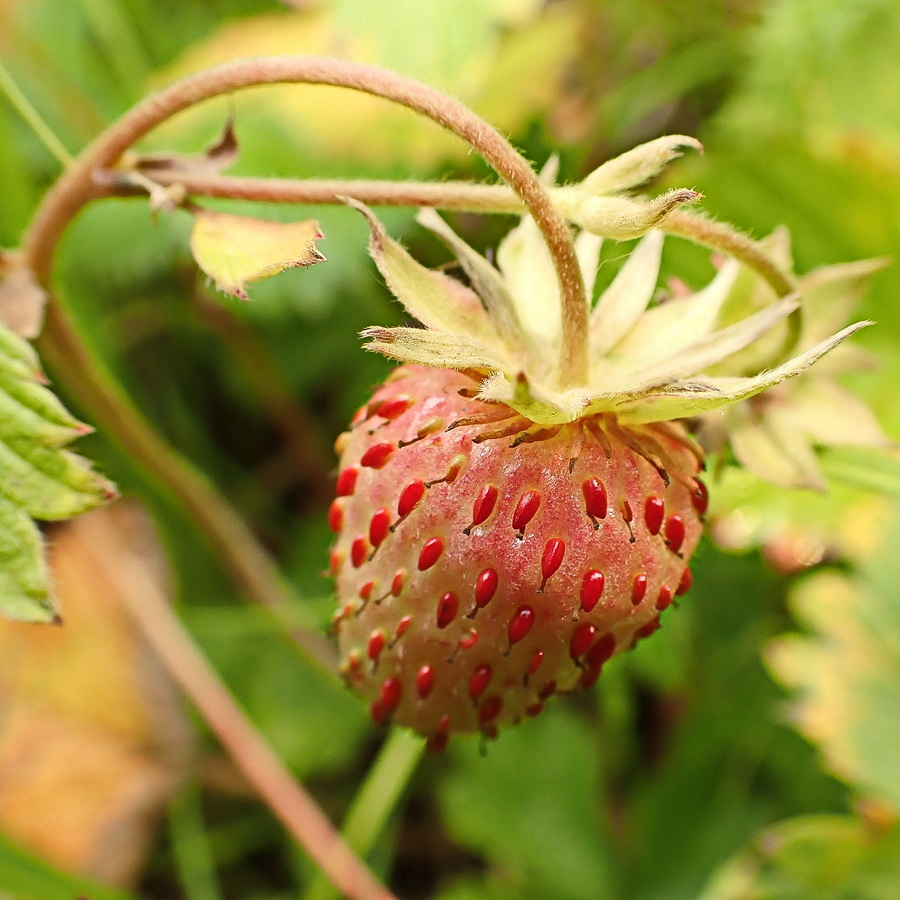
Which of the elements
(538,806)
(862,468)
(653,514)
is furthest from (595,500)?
(538,806)

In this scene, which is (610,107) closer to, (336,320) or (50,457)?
(336,320)

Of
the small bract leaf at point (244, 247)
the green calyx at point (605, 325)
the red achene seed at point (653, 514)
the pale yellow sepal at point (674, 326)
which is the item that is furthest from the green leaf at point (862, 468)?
the small bract leaf at point (244, 247)

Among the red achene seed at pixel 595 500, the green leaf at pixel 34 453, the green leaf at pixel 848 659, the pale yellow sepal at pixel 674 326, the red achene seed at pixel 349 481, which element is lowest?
the green leaf at pixel 848 659

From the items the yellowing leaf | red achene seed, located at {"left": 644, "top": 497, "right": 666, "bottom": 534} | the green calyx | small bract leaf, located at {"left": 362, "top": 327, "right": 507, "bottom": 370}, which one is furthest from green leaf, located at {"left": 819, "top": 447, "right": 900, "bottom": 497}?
the yellowing leaf

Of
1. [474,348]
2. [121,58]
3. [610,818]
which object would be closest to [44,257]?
[474,348]

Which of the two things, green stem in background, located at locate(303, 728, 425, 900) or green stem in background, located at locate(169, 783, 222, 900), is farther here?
green stem in background, located at locate(169, 783, 222, 900)

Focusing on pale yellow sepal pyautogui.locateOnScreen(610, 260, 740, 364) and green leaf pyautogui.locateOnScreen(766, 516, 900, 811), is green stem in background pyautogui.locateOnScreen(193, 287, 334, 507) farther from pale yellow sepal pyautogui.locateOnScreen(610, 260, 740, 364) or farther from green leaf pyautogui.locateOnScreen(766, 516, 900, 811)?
pale yellow sepal pyautogui.locateOnScreen(610, 260, 740, 364)

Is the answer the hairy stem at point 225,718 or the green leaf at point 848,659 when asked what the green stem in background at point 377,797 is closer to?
the hairy stem at point 225,718
